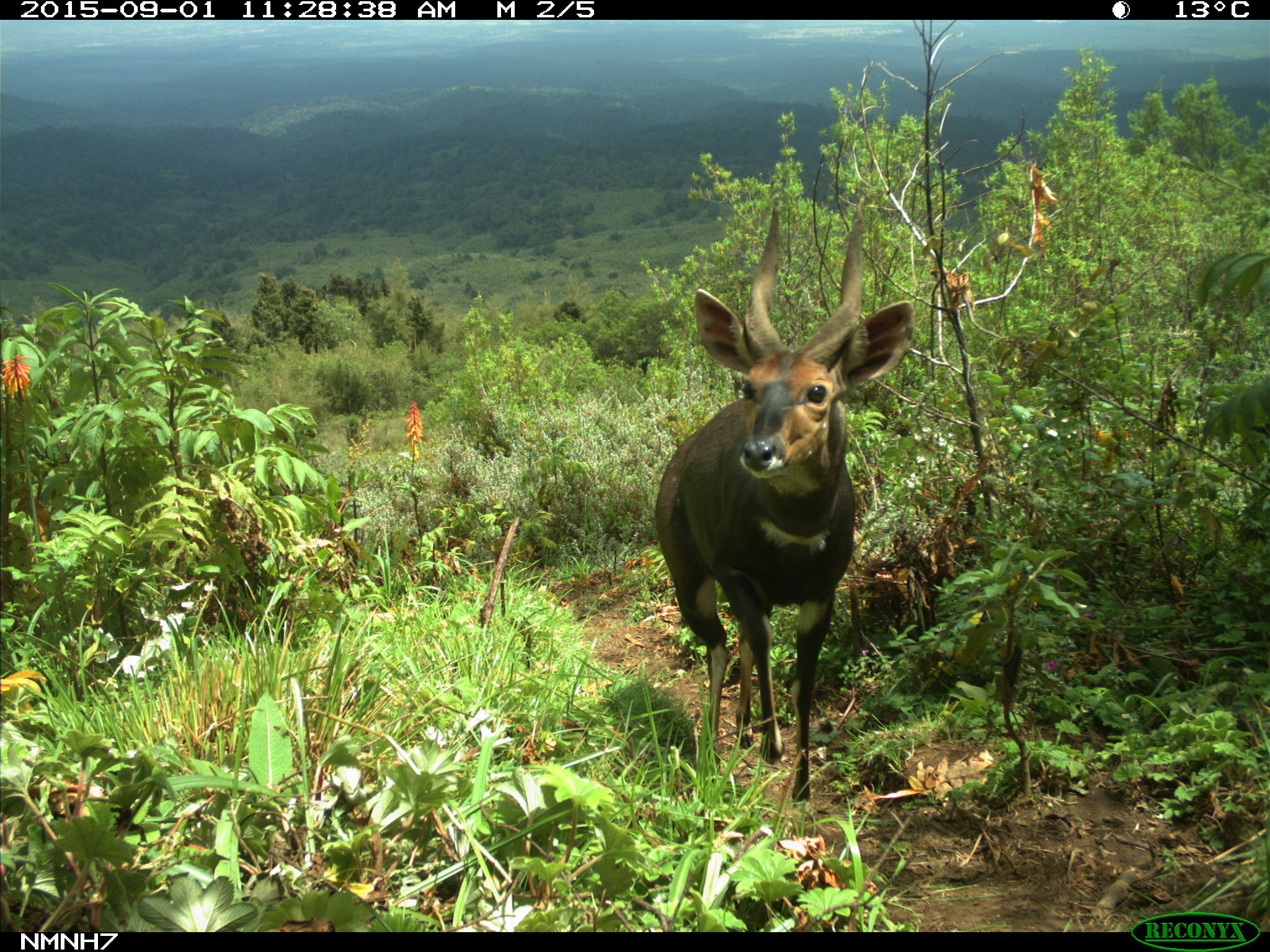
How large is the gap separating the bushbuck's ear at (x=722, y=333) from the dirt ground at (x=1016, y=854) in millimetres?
1733

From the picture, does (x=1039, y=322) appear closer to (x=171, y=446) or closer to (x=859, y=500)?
(x=859, y=500)

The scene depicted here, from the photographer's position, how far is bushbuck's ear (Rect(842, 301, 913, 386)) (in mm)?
3182

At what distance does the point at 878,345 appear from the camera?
129 inches

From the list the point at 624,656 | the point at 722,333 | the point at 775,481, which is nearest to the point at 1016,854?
the point at 775,481

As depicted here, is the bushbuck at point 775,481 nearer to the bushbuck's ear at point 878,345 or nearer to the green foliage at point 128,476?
the bushbuck's ear at point 878,345

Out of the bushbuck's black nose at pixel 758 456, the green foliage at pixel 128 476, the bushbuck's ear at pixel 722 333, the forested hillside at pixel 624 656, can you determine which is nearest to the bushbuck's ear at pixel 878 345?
the bushbuck's ear at pixel 722 333

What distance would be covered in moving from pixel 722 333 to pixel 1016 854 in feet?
7.48

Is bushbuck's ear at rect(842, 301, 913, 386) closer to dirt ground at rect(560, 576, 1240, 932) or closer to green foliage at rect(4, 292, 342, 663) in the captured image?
dirt ground at rect(560, 576, 1240, 932)

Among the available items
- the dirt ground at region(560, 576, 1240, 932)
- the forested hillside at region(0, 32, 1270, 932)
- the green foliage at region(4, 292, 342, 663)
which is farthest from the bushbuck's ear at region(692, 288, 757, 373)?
the green foliage at region(4, 292, 342, 663)

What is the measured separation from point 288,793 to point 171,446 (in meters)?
1.98
